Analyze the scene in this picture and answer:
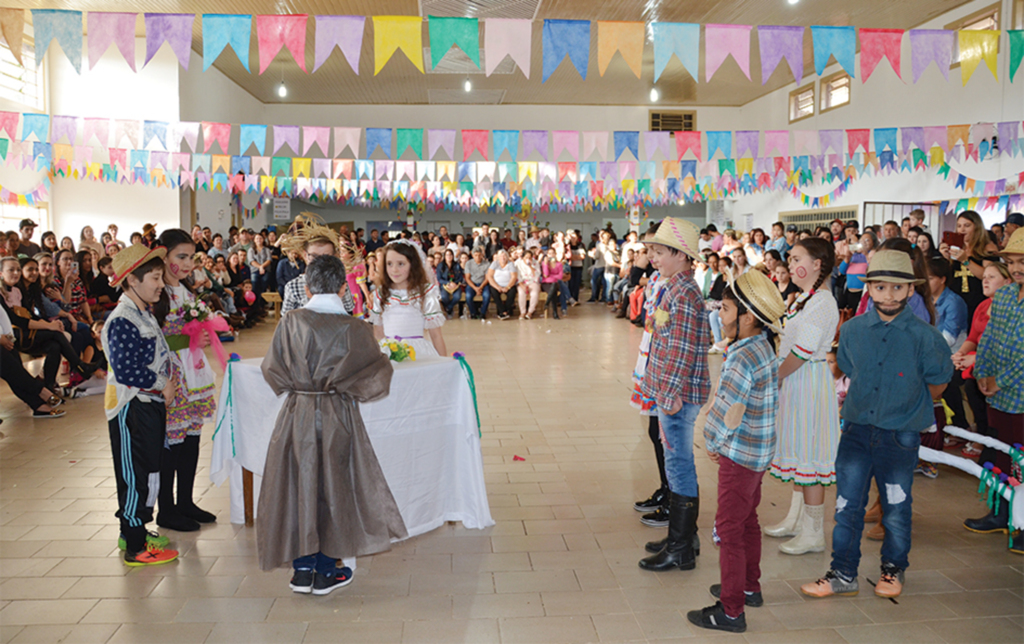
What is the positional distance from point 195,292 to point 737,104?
1870 centimetres

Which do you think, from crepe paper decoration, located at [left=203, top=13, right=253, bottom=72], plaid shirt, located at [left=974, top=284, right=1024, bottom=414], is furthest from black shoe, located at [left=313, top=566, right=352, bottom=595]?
crepe paper decoration, located at [left=203, top=13, right=253, bottom=72]

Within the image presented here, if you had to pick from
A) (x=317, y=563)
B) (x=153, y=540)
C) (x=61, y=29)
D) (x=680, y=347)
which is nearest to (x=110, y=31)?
(x=61, y=29)

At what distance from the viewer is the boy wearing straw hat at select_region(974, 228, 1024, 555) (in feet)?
10.2

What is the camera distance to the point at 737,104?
1931 cm

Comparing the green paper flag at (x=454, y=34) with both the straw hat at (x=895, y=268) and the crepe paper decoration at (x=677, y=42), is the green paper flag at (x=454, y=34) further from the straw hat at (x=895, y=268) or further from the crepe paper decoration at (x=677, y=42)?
the straw hat at (x=895, y=268)

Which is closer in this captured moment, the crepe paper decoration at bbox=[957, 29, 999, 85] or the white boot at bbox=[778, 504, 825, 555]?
the white boot at bbox=[778, 504, 825, 555]

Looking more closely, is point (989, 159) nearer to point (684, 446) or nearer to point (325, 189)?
point (684, 446)

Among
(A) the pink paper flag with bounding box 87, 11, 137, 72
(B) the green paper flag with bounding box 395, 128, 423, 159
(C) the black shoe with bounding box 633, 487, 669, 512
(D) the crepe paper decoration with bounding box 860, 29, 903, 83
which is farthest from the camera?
(B) the green paper flag with bounding box 395, 128, 423, 159

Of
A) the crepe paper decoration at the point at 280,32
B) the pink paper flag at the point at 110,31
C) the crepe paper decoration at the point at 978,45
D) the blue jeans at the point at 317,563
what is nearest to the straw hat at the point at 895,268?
the blue jeans at the point at 317,563

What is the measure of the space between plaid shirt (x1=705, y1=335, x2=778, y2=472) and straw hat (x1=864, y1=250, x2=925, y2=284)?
63 centimetres

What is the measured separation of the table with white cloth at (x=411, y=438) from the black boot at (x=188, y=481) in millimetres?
165

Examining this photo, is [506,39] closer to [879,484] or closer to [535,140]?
[879,484]

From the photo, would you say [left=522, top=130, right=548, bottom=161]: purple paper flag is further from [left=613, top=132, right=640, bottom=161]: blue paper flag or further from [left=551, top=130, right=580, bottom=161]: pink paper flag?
[left=613, top=132, right=640, bottom=161]: blue paper flag

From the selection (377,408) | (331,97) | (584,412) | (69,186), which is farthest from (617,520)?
(331,97)
